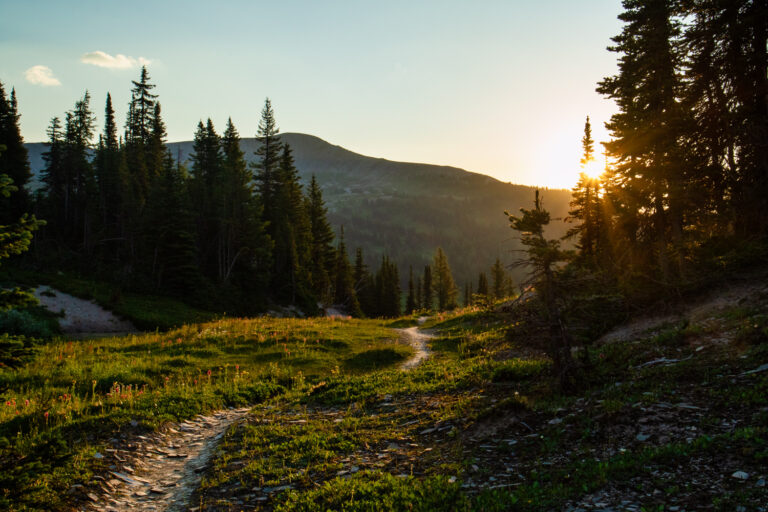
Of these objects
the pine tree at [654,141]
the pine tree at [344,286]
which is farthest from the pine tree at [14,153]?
the pine tree at [654,141]

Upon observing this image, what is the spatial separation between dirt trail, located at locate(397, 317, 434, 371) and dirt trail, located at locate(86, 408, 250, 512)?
8.27 m

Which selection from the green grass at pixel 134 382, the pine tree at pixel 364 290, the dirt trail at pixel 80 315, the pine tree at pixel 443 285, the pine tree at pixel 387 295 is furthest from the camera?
the pine tree at pixel 443 285

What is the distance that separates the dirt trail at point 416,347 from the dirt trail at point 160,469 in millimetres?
8271

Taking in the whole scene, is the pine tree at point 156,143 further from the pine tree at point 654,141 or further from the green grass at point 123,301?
the pine tree at point 654,141

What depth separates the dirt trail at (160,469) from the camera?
6824mm

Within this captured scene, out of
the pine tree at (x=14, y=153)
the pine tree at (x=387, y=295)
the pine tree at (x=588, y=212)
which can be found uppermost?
the pine tree at (x=14, y=153)

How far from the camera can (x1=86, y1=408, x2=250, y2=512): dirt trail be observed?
682 centimetres

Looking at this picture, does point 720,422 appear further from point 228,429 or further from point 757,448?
point 228,429

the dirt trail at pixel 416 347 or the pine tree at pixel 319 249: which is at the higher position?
the pine tree at pixel 319 249

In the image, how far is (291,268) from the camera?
58656mm

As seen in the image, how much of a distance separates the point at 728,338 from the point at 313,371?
44.6 ft

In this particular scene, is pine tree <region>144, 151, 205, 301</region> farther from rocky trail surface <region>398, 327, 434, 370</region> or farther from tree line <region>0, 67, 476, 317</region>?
rocky trail surface <region>398, 327, 434, 370</region>

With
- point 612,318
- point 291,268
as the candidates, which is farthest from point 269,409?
point 291,268

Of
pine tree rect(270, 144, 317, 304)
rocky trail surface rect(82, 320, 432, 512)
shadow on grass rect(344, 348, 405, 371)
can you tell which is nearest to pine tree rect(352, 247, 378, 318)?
pine tree rect(270, 144, 317, 304)
